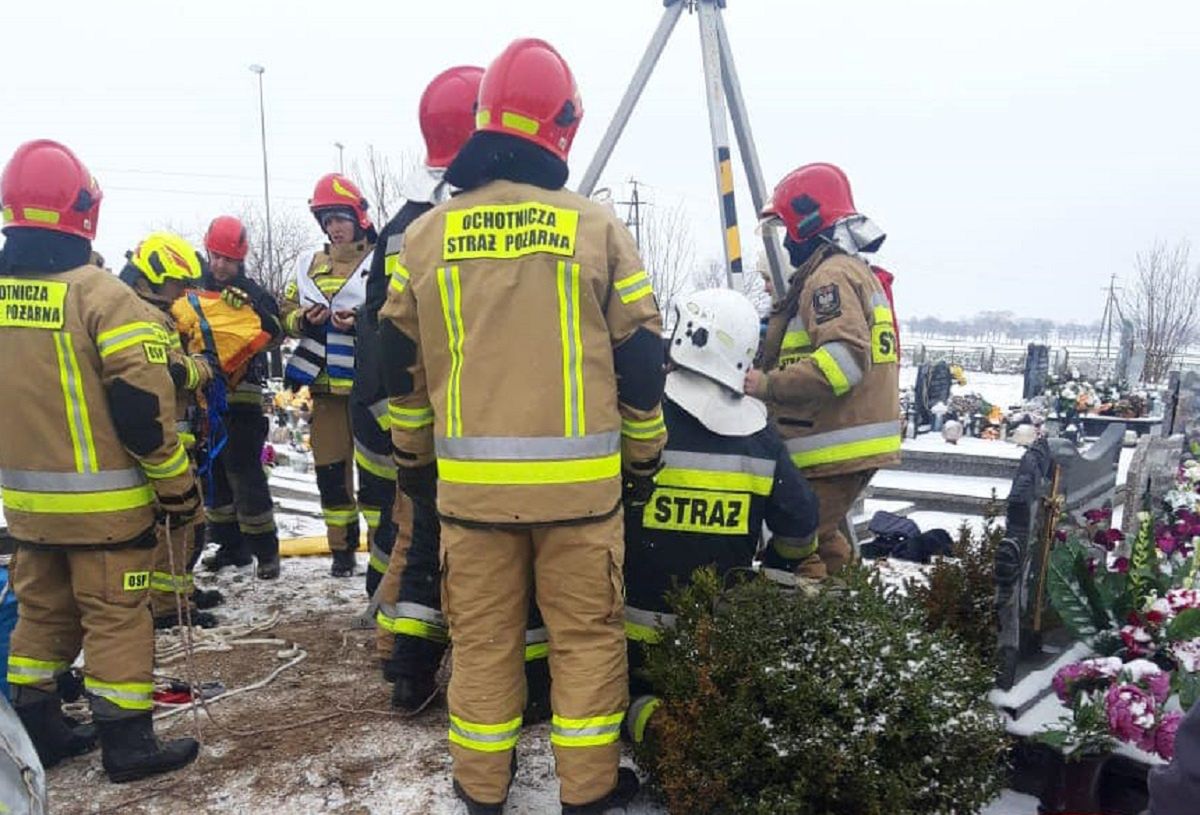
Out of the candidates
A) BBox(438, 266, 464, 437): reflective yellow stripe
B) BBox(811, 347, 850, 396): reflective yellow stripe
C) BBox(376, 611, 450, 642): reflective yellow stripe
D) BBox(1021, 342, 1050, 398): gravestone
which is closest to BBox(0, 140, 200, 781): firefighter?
BBox(376, 611, 450, 642): reflective yellow stripe

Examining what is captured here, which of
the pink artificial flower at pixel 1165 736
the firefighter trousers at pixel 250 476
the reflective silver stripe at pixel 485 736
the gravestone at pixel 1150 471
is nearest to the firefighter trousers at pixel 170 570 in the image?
the firefighter trousers at pixel 250 476

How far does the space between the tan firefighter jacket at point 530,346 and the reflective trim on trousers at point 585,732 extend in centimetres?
68

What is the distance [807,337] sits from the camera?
433cm

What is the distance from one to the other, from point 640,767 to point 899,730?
2.94ft

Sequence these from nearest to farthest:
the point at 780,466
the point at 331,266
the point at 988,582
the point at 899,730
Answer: the point at 899,730
the point at 780,466
the point at 988,582
the point at 331,266

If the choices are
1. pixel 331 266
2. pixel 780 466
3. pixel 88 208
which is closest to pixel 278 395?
pixel 331 266

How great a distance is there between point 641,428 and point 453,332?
712 mm

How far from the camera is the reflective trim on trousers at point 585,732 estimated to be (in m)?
2.76

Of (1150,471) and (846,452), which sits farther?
(1150,471)

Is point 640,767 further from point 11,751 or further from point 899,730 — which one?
point 11,751

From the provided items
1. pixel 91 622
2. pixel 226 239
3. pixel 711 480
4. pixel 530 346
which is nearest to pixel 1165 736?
pixel 711 480

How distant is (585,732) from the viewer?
277cm

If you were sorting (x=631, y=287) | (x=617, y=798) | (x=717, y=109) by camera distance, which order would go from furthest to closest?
(x=717, y=109), (x=617, y=798), (x=631, y=287)

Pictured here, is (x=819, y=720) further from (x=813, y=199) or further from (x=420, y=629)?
(x=813, y=199)
